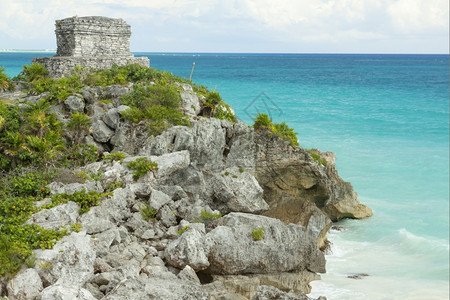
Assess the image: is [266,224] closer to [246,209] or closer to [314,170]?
[246,209]

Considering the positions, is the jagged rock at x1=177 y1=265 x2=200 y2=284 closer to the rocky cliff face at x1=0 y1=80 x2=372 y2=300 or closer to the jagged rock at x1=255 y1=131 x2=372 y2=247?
the rocky cliff face at x1=0 y1=80 x2=372 y2=300

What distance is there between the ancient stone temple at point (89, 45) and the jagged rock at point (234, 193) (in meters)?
8.57

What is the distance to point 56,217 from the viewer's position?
1209cm

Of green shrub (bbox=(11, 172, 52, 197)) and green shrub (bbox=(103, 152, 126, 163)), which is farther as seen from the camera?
green shrub (bbox=(103, 152, 126, 163))

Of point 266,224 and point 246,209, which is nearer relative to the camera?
point 266,224

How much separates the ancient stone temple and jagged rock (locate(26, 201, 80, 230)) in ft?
35.0

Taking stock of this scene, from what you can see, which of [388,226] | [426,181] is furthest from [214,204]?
[426,181]

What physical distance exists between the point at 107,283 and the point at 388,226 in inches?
563

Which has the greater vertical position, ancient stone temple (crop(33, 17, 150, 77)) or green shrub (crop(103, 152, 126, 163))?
ancient stone temple (crop(33, 17, 150, 77))

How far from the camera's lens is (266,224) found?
1352 centimetres

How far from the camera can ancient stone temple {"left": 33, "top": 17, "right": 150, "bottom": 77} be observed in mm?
21625

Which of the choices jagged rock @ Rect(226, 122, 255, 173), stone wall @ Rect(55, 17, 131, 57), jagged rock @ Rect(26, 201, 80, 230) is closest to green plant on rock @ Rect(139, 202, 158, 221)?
jagged rock @ Rect(26, 201, 80, 230)

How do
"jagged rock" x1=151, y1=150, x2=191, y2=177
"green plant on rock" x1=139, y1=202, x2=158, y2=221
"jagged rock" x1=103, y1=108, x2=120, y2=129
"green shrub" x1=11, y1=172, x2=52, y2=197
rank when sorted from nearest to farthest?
"green shrub" x1=11, y1=172, x2=52, y2=197
"green plant on rock" x1=139, y1=202, x2=158, y2=221
"jagged rock" x1=151, y1=150, x2=191, y2=177
"jagged rock" x1=103, y1=108, x2=120, y2=129

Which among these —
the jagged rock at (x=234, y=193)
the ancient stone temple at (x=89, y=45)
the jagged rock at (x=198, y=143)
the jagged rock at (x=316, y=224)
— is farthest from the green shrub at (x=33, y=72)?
the jagged rock at (x=316, y=224)
